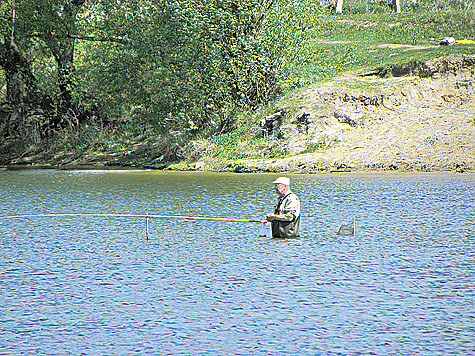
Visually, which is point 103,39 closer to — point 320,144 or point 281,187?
point 320,144

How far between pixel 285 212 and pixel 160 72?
20946mm

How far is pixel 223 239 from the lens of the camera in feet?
39.1

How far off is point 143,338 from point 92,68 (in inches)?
1251

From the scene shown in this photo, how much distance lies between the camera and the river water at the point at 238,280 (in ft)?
21.2

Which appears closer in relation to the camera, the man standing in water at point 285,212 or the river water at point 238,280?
the river water at point 238,280

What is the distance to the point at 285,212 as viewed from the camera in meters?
11.5

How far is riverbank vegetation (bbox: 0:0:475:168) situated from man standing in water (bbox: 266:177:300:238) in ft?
53.7

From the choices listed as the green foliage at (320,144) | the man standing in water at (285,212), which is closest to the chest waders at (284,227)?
the man standing in water at (285,212)

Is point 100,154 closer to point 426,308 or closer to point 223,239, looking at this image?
point 223,239

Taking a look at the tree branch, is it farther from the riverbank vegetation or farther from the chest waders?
the chest waders

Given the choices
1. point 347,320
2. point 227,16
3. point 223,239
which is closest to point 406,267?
point 347,320

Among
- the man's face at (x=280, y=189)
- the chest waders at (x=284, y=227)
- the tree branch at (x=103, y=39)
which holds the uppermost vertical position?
the tree branch at (x=103, y=39)

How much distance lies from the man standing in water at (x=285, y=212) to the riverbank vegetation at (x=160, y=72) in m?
16.4

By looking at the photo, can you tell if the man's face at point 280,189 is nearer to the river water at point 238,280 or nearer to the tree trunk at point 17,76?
the river water at point 238,280
